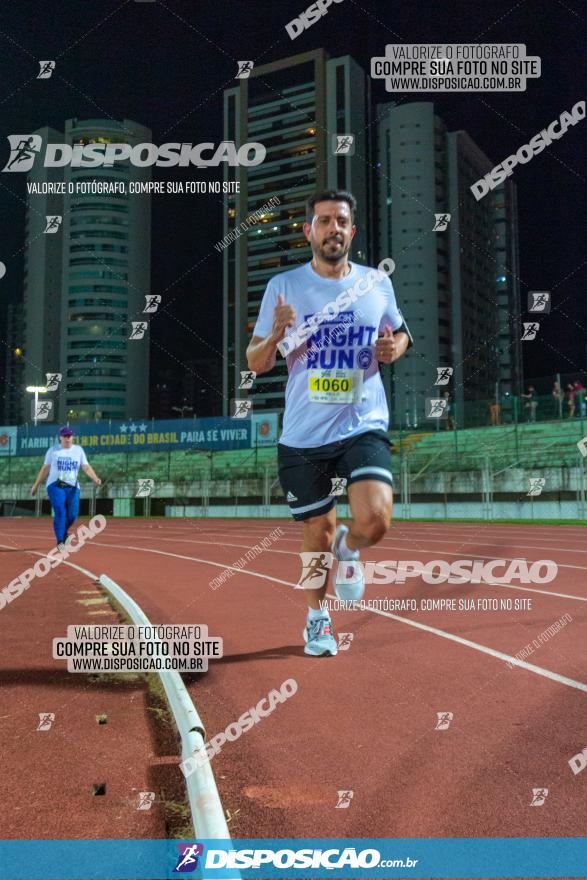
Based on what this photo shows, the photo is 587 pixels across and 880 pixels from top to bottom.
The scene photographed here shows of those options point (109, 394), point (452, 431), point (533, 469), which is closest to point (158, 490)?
point (452, 431)

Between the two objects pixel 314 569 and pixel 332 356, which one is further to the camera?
pixel 314 569

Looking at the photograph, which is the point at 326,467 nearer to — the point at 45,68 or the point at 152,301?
the point at 45,68

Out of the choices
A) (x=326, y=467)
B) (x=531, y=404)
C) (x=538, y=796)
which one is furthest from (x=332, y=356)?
(x=531, y=404)

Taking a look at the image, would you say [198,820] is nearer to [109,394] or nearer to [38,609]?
[38,609]

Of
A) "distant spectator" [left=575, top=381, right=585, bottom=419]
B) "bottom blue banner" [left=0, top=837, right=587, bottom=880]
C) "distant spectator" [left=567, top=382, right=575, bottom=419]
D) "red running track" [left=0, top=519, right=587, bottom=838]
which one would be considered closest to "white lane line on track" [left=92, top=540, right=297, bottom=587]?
"red running track" [left=0, top=519, right=587, bottom=838]

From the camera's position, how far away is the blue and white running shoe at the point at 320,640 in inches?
173

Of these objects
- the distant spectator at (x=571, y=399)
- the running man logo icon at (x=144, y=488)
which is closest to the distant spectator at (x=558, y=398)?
the distant spectator at (x=571, y=399)

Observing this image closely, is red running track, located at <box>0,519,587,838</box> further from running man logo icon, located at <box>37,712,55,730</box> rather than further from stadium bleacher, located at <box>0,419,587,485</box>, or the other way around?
stadium bleacher, located at <box>0,419,587,485</box>

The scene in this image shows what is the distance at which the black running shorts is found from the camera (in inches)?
170

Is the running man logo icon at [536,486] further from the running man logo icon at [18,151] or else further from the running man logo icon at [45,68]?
the running man logo icon at [45,68]

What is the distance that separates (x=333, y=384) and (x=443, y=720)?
2.01 metres

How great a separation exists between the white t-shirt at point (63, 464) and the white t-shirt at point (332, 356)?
7.77 m

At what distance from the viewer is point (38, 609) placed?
639 centimetres

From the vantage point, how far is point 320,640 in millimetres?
4418
